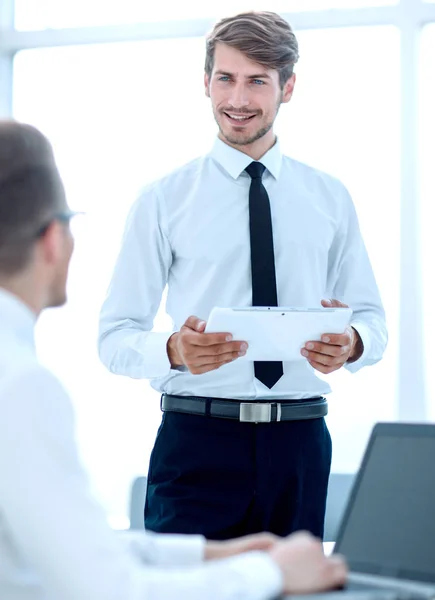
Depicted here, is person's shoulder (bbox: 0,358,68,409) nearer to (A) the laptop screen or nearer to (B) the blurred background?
(A) the laptop screen

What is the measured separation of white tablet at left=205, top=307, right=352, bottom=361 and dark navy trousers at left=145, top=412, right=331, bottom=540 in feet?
0.84

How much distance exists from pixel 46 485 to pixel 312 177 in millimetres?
1859

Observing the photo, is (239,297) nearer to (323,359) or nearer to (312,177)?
(323,359)

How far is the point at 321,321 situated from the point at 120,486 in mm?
2710

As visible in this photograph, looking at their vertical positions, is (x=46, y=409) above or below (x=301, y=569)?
above

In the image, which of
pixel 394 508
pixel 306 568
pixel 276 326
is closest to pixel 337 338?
pixel 276 326

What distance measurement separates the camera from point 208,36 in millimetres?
2695

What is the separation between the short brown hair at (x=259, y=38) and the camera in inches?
A: 101

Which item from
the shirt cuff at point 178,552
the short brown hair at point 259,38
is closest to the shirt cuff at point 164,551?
the shirt cuff at point 178,552

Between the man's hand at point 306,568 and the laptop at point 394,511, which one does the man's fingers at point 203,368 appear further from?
the man's hand at point 306,568

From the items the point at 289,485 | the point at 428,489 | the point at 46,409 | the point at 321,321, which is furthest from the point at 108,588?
the point at 289,485

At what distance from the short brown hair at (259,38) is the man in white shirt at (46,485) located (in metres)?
1.43

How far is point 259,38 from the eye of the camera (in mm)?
2570

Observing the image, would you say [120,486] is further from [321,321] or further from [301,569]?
[301,569]
